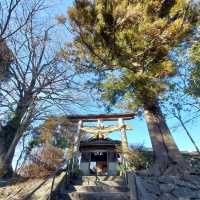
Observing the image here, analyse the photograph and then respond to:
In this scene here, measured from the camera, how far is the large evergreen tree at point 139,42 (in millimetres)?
8750

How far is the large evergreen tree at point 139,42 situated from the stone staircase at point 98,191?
81.6 inches

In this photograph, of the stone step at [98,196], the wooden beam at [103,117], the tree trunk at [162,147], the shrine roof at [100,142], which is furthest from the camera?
the shrine roof at [100,142]

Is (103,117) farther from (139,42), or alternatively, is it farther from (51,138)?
(139,42)

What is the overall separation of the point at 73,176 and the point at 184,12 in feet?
24.2

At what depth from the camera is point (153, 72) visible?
9.16 meters

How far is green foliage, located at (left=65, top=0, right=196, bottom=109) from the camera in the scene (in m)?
8.84

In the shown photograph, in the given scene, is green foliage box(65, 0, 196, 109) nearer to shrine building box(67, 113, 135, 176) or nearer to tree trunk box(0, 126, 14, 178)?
shrine building box(67, 113, 135, 176)

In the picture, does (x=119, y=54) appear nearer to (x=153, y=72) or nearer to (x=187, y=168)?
(x=153, y=72)

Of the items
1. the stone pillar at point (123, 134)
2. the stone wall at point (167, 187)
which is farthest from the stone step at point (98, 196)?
the stone pillar at point (123, 134)

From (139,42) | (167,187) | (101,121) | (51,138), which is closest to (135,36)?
(139,42)

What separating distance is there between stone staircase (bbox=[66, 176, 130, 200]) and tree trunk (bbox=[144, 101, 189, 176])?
1.34 metres

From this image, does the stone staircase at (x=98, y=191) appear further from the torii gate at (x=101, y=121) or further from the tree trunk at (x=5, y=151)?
the torii gate at (x=101, y=121)

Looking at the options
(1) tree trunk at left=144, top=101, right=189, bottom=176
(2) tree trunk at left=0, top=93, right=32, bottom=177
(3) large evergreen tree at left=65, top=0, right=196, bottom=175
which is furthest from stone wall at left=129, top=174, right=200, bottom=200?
(2) tree trunk at left=0, top=93, right=32, bottom=177

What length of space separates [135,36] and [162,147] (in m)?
4.27
